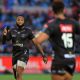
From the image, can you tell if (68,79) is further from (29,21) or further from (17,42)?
(29,21)

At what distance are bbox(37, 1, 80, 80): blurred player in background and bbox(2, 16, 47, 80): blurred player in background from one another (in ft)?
13.0

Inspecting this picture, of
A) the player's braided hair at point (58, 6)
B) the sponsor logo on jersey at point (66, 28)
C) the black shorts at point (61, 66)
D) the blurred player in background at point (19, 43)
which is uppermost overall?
the player's braided hair at point (58, 6)

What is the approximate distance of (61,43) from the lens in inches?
298

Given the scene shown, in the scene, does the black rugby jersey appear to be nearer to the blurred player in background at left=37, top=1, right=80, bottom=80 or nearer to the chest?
the chest

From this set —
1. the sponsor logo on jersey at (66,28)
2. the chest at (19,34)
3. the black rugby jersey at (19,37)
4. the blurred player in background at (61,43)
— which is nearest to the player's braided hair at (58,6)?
the blurred player in background at (61,43)

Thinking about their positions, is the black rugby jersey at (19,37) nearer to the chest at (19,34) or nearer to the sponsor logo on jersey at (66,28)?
the chest at (19,34)

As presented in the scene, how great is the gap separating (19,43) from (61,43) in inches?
174

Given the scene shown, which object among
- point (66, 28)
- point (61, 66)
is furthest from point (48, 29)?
point (61, 66)

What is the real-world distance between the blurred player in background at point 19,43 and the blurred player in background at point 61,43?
13.0ft

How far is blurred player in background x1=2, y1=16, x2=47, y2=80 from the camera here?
457 inches

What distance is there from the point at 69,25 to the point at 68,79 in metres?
0.94

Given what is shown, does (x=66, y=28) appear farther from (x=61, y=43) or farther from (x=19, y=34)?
(x=19, y=34)

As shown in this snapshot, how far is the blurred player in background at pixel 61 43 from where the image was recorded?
7.50 m

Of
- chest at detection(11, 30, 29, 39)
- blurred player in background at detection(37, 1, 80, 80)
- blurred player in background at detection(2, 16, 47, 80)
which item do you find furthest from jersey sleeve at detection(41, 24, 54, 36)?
chest at detection(11, 30, 29, 39)
